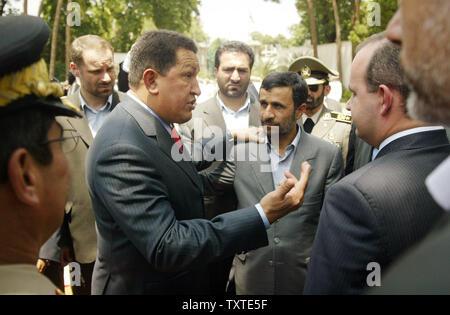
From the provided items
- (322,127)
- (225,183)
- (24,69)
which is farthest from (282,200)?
(322,127)

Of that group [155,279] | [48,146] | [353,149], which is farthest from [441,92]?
[353,149]

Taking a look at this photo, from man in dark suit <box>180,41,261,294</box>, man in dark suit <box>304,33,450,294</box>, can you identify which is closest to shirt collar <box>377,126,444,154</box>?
man in dark suit <box>304,33,450,294</box>

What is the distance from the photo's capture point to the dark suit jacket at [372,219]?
1.30m

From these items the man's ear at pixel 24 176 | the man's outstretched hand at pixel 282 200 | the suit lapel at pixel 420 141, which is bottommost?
the man's outstretched hand at pixel 282 200

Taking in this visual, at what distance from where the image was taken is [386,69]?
1624 millimetres

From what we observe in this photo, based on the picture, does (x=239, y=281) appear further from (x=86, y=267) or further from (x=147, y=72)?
(x=147, y=72)

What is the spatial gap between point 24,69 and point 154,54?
0.99 meters

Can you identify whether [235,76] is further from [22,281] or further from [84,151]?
[22,281]

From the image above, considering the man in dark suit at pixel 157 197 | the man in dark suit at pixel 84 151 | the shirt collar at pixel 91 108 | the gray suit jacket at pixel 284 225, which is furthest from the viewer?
the shirt collar at pixel 91 108

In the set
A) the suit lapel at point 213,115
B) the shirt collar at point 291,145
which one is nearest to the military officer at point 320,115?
the shirt collar at point 291,145

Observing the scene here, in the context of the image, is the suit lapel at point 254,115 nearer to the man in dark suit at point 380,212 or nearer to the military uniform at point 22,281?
the man in dark suit at point 380,212

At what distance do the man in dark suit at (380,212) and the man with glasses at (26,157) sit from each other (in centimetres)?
97
